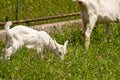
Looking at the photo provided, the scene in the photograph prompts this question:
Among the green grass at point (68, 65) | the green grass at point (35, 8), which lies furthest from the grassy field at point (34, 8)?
the green grass at point (68, 65)

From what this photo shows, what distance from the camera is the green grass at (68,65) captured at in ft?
21.8

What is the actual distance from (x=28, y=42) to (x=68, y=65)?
2.25 feet

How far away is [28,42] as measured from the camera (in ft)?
24.4

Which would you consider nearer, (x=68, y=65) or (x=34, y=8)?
(x=68, y=65)

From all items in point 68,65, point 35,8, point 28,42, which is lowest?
point 35,8

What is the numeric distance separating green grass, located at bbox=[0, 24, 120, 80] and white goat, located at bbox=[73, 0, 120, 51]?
44 cm

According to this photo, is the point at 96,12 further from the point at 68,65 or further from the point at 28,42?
the point at 68,65

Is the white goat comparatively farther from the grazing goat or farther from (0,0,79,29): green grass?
(0,0,79,29): green grass

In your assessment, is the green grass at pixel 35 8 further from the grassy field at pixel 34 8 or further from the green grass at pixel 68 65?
the green grass at pixel 68 65

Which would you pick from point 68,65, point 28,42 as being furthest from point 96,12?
point 68,65

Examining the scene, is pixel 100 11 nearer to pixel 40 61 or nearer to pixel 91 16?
pixel 91 16

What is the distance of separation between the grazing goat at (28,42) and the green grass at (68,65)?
9 centimetres

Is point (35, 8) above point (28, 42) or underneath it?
underneath

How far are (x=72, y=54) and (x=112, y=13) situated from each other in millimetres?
2174
